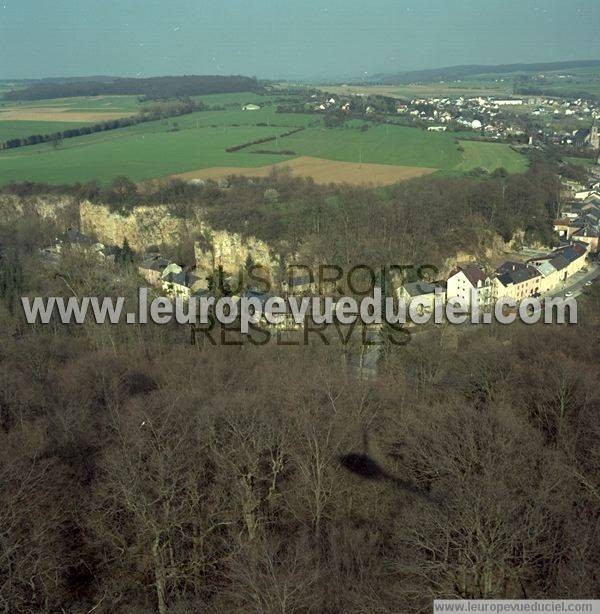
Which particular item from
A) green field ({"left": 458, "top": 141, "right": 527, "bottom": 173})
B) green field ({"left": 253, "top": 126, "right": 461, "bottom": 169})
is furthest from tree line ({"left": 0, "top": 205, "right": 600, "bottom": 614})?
green field ({"left": 253, "top": 126, "right": 461, "bottom": 169})

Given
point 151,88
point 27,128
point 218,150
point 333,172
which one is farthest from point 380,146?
point 151,88

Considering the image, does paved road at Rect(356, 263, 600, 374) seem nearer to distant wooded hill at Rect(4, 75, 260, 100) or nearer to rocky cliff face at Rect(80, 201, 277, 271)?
rocky cliff face at Rect(80, 201, 277, 271)

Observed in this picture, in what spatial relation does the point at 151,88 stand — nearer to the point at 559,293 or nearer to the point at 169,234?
the point at 169,234

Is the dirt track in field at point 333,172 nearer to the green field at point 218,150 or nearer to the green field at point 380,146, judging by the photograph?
the green field at point 218,150

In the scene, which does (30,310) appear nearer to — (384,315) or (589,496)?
(384,315)

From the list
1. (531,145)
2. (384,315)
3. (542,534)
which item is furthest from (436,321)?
(531,145)
